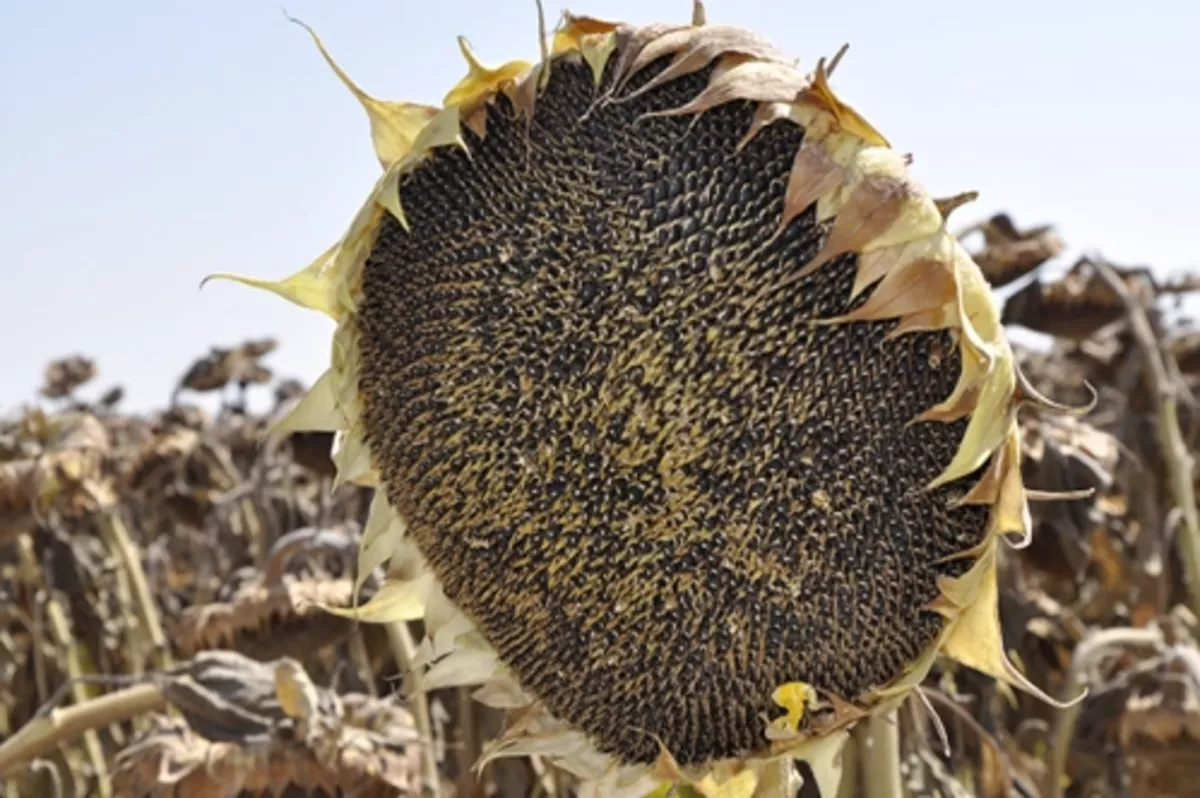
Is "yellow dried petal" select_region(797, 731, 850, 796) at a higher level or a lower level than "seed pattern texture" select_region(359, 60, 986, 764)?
lower

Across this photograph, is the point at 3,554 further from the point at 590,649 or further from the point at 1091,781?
the point at 590,649

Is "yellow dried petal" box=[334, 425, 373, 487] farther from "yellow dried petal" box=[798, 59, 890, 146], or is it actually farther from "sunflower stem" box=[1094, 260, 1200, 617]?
"sunflower stem" box=[1094, 260, 1200, 617]

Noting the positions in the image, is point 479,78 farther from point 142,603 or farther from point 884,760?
point 142,603

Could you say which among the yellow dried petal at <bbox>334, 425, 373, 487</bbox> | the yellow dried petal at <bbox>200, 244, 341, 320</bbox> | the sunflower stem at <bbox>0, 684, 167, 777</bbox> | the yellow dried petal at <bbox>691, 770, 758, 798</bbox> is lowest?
the yellow dried petal at <bbox>691, 770, 758, 798</bbox>

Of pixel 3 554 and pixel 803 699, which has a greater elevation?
pixel 3 554

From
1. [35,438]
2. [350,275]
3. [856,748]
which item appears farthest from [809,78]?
[35,438]

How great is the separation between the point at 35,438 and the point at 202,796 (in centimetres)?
315

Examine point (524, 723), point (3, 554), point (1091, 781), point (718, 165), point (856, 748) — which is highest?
point (3, 554)

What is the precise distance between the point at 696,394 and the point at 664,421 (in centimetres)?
4

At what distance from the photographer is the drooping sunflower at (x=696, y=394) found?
1397 millimetres

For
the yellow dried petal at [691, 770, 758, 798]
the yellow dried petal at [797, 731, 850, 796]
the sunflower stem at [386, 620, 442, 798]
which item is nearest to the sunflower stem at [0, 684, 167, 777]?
the sunflower stem at [386, 620, 442, 798]

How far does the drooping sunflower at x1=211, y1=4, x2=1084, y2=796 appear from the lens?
1397 mm

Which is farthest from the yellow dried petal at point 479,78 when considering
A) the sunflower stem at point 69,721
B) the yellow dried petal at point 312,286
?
the sunflower stem at point 69,721

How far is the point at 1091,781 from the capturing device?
11.2 feet
